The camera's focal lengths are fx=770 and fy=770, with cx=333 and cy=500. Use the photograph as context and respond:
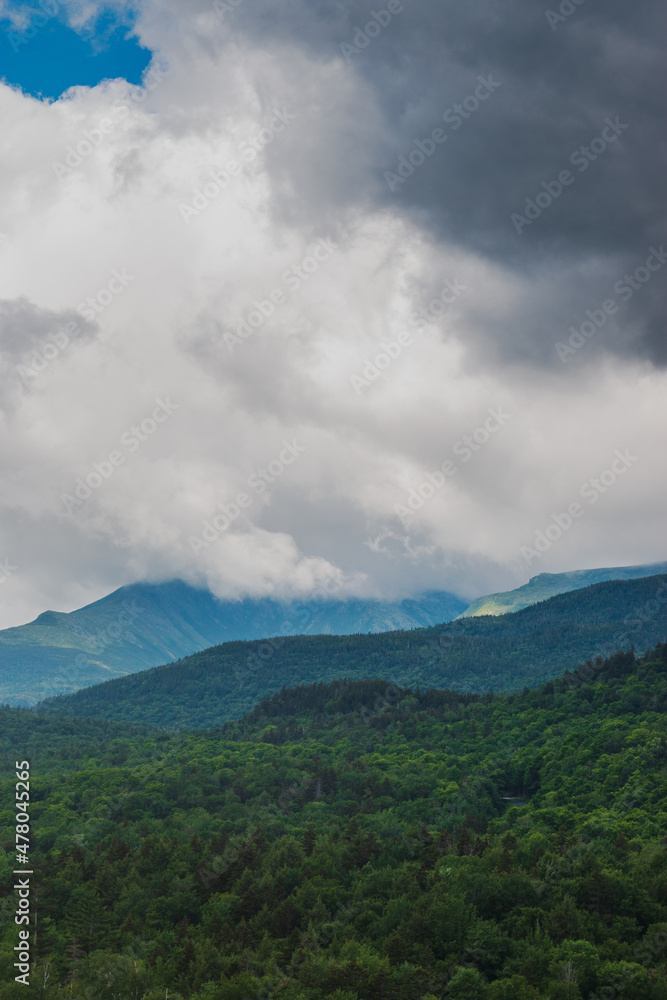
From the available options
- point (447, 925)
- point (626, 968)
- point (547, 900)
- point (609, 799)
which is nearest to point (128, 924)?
point (447, 925)

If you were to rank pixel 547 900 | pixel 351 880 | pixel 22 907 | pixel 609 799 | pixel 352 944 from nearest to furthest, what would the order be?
pixel 352 944 → pixel 547 900 → pixel 22 907 → pixel 351 880 → pixel 609 799

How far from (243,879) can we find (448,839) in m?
42.6

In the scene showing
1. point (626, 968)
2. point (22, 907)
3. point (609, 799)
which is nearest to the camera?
point (626, 968)

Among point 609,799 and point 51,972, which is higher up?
point 609,799

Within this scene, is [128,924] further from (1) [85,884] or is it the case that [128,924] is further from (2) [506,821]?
(2) [506,821]

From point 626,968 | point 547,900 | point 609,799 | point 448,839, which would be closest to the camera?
point 626,968

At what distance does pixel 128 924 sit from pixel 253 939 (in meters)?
24.4

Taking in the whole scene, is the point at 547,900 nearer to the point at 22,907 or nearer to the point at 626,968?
the point at 626,968

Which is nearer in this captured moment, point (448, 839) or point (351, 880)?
point (351, 880)

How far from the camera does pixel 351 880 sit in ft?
→ 474

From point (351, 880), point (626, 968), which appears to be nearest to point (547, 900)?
point (626, 968)

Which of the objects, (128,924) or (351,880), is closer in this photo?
(128,924)

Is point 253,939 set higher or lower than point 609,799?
lower

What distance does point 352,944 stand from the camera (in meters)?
112
